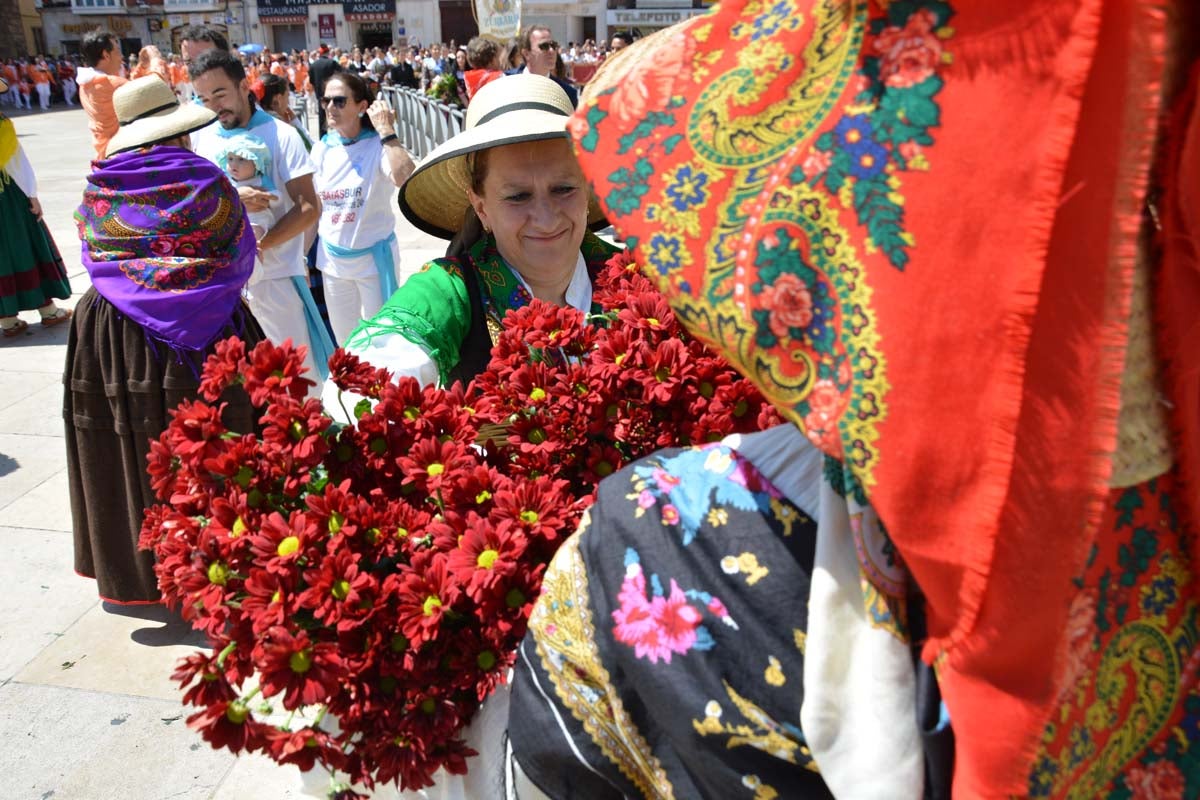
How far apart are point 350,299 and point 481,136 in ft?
11.9

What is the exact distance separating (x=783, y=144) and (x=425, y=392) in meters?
0.93

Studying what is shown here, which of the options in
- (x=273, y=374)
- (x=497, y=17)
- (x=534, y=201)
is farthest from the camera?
(x=497, y=17)

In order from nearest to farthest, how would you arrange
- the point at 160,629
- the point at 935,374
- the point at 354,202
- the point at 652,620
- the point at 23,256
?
the point at 935,374, the point at 652,620, the point at 160,629, the point at 354,202, the point at 23,256

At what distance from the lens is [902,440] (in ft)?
2.33

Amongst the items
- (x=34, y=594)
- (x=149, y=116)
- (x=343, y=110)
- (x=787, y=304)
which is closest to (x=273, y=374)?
(x=787, y=304)

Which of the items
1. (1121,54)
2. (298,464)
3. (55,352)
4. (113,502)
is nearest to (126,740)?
(113,502)

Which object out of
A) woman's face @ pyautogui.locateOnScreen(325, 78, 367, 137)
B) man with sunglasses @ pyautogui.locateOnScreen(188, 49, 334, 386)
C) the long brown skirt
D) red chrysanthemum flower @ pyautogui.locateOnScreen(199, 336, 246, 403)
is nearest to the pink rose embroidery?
the long brown skirt

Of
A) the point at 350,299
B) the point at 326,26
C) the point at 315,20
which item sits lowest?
the point at 350,299

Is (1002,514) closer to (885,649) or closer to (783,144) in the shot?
(885,649)

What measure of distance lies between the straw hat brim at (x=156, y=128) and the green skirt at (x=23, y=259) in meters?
3.89

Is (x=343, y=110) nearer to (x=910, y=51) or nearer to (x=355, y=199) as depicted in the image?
(x=355, y=199)

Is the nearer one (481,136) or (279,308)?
(481,136)

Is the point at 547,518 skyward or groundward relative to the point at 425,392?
groundward

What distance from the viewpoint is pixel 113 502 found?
3.70 m
